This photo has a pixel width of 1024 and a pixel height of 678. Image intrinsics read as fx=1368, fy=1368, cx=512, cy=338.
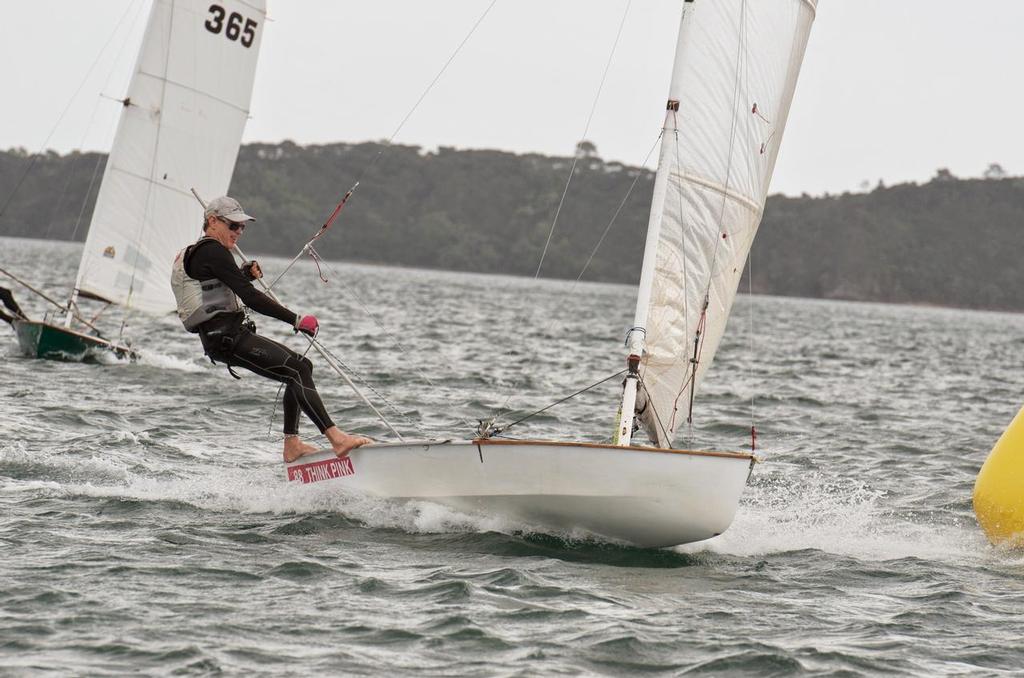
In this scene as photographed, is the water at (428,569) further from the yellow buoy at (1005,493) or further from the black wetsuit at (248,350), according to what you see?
the black wetsuit at (248,350)

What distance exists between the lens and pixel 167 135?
1750 cm

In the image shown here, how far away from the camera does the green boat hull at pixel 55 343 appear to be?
52.7 feet

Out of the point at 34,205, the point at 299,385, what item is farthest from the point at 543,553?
the point at 34,205

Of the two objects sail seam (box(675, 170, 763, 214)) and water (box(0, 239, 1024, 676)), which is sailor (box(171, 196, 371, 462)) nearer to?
water (box(0, 239, 1024, 676))

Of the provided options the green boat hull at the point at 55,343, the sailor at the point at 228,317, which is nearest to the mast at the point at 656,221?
the sailor at the point at 228,317

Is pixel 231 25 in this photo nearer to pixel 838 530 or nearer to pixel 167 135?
pixel 167 135

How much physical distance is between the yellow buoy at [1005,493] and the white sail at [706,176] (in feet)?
6.53

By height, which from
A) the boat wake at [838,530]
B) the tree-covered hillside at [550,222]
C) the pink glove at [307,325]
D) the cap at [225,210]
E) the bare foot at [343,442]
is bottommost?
the boat wake at [838,530]

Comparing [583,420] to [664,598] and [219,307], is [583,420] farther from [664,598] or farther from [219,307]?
[664,598]

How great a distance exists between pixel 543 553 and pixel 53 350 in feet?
33.7

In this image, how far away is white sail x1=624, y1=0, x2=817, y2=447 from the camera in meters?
8.38

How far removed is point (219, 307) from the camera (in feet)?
27.8

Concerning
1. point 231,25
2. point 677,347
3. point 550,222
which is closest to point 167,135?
point 231,25

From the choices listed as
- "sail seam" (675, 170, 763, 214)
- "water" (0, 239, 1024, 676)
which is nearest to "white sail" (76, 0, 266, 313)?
"water" (0, 239, 1024, 676)
